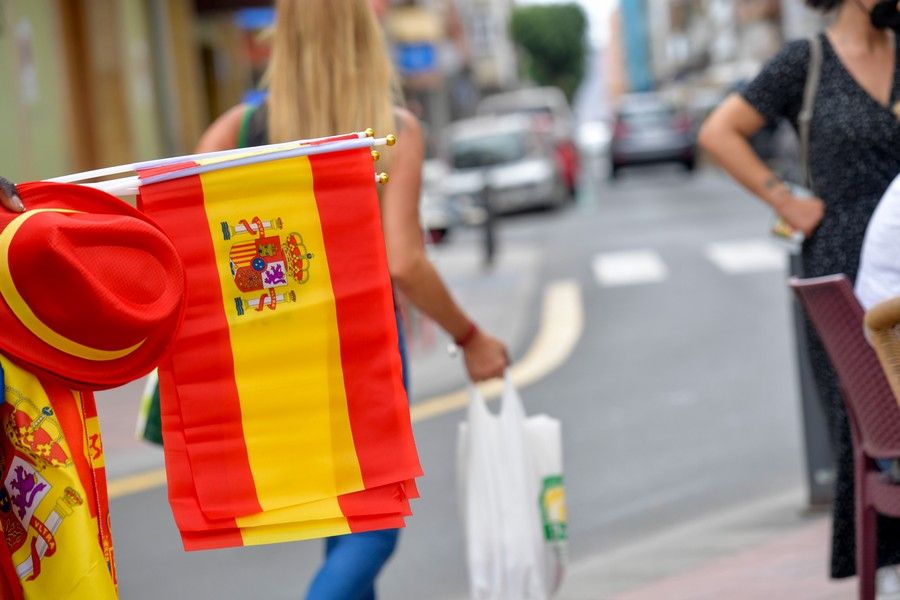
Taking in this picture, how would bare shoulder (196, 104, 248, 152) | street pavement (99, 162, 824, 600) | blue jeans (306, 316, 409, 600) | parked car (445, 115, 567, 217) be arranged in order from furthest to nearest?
parked car (445, 115, 567, 217) < street pavement (99, 162, 824, 600) < bare shoulder (196, 104, 248, 152) < blue jeans (306, 316, 409, 600)

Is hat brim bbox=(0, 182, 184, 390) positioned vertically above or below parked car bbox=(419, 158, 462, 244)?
above

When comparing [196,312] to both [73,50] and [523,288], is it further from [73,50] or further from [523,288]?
[73,50]

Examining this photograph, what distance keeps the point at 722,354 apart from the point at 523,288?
508 cm

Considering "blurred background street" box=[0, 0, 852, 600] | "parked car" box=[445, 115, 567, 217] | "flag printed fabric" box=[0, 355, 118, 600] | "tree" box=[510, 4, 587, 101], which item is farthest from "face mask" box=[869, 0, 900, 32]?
"tree" box=[510, 4, 587, 101]

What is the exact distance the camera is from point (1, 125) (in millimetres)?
15109

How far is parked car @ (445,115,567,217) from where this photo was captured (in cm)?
2742

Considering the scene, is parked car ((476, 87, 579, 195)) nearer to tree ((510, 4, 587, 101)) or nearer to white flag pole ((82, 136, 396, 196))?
white flag pole ((82, 136, 396, 196))

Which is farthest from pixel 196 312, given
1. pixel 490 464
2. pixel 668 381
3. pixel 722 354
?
pixel 722 354

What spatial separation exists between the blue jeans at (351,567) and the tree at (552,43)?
124 metres

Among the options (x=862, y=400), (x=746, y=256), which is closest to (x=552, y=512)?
(x=862, y=400)

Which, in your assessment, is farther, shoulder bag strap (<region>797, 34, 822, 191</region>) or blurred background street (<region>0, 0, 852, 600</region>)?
blurred background street (<region>0, 0, 852, 600</region>)

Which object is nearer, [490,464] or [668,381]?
[490,464]

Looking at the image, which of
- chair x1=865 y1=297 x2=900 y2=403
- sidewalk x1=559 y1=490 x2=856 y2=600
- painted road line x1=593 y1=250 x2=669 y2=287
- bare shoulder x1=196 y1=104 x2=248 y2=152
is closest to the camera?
chair x1=865 y1=297 x2=900 y2=403

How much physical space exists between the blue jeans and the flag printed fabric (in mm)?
1011
